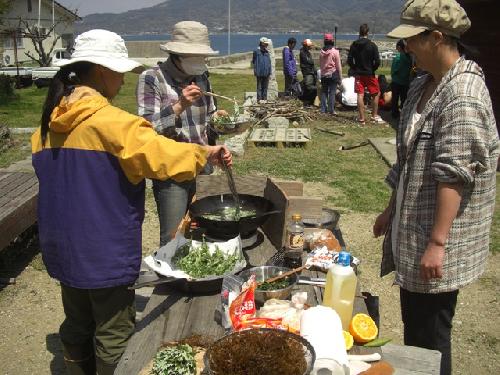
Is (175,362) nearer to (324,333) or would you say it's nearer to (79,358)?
(324,333)

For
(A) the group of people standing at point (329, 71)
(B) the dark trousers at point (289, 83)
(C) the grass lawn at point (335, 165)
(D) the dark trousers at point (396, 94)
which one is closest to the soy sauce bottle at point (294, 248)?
(C) the grass lawn at point (335, 165)

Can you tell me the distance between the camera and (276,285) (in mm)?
2494

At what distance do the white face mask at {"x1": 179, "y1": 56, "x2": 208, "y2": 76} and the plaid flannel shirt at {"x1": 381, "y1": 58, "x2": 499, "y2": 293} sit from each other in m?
1.60

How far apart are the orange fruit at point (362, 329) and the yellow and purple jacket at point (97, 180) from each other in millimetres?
974

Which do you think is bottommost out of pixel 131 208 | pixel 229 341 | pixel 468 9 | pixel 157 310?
pixel 157 310

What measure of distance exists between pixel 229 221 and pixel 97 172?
0.81 m

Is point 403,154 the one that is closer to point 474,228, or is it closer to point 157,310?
point 474,228

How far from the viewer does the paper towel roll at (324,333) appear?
71.2 inches

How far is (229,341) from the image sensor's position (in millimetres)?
1838

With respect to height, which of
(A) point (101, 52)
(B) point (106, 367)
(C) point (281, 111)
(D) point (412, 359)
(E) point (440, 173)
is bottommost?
(C) point (281, 111)

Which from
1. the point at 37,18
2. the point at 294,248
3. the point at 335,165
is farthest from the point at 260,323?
the point at 37,18

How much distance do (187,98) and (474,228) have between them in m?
1.87

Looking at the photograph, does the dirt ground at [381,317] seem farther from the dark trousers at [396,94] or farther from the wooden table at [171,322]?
the dark trousers at [396,94]

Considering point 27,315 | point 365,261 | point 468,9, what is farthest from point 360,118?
point 27,315
